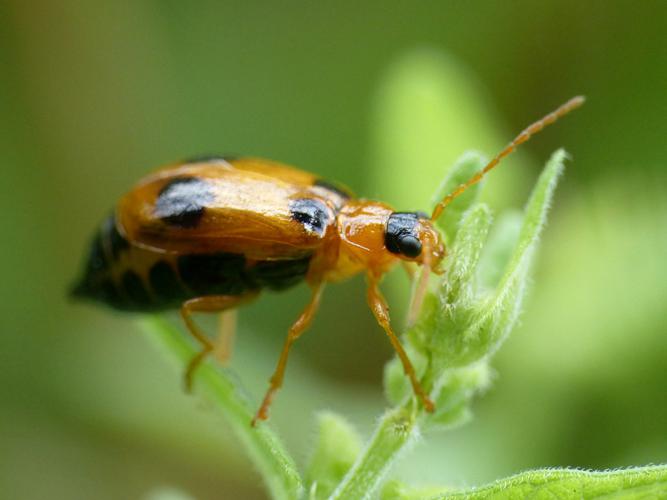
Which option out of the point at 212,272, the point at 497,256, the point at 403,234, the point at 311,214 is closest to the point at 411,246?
the point at 403,234

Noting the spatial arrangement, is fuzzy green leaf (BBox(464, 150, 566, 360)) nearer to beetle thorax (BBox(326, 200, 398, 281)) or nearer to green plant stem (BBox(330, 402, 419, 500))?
green plant stem (BBox(330, 402, 419, 500))

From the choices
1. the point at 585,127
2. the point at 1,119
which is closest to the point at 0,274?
the point at 1,119

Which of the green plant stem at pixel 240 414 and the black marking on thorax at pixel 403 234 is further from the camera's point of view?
the black marking on thorax at pixel 403 234

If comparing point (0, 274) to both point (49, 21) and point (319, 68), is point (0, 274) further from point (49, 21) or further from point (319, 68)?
point (319, 68)

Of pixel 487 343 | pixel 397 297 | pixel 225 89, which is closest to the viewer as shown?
pixel 487 343

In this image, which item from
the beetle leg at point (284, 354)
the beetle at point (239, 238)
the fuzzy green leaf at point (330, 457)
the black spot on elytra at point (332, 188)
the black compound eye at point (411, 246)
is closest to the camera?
the fuzzy green leaf at point (330, 457)

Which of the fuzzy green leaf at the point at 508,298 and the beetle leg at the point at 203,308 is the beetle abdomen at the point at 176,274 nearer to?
the beetle leg at the point at 203,308

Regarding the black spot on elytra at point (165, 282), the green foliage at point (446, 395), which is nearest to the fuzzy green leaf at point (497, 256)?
the green foliage at point (446, 395)
